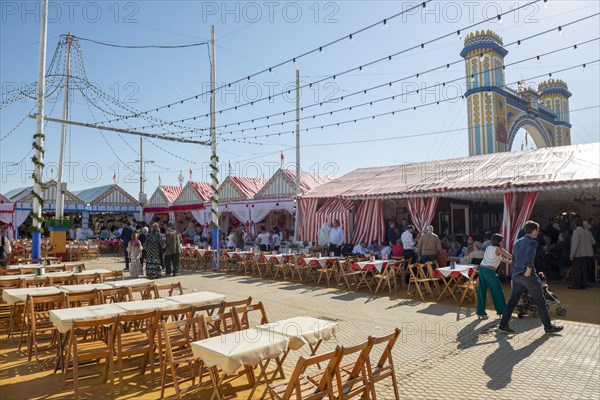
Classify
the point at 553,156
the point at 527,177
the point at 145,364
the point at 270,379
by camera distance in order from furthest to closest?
the point at 553,156 → the point at 527,177 → the point at 145,364 → the point at 270,379

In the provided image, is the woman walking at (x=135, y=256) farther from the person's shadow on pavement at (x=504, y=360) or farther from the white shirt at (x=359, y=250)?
the person's shadow on pavement at (x=504, y=360)

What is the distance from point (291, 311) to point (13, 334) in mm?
4077

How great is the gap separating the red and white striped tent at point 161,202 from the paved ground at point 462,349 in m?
16.7

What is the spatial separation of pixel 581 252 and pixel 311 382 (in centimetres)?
805

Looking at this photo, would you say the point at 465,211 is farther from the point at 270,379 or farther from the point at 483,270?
the point at 270,379

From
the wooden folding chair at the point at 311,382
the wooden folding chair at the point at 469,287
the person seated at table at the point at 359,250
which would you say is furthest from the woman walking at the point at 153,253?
the wooden folding chair at the point at 311,382

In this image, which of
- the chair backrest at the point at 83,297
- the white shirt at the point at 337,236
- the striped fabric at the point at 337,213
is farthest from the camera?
the striped fabric at the point at 337,213

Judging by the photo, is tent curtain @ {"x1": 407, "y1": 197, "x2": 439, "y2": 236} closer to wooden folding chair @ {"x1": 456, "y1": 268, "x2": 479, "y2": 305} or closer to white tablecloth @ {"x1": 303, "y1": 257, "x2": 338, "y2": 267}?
white tablecloth @ {"x1": 303, "y1": 257, "x2": 338, "y2": 267}

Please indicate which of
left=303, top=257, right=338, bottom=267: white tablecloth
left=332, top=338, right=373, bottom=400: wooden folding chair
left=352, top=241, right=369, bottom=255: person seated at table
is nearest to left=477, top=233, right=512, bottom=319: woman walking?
left=332, top=338, right=373, bottom=400: wooden folding chair

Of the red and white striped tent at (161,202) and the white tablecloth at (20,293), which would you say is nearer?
the white tablecloth at (20,293)

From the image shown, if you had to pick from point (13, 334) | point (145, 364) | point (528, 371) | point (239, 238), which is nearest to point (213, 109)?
point (239, 238)

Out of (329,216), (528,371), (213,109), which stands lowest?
(528,371)

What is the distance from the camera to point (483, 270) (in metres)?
6.62

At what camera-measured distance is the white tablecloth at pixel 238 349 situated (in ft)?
9.87
